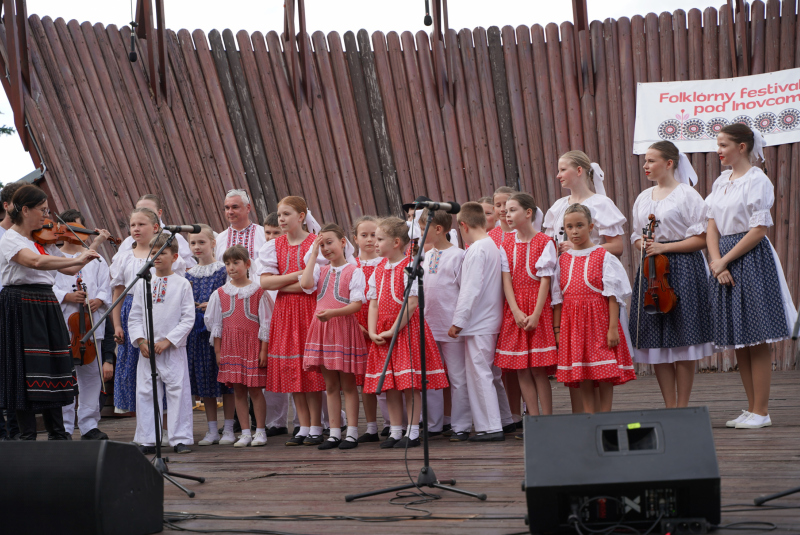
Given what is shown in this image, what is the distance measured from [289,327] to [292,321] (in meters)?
0.05

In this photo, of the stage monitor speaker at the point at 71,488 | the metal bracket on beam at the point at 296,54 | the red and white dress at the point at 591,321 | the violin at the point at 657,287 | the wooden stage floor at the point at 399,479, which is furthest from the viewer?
the metal bracket on beam at the point at 296,54

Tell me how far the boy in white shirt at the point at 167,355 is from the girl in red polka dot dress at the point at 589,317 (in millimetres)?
2552

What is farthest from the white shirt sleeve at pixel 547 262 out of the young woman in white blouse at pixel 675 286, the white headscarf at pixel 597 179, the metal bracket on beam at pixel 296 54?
the metal bracket on beam at pixel 296 54

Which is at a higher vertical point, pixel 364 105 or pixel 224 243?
pixel 364 105

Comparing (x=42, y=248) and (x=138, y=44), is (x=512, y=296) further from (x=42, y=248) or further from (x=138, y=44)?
(x=138, y=44)

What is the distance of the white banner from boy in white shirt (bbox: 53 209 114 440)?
203 inches

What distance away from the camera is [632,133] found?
7.96m

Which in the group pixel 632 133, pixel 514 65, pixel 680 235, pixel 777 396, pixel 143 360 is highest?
pixel 514 65

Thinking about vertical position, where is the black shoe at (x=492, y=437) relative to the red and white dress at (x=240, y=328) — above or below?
below

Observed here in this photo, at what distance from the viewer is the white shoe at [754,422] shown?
468cm

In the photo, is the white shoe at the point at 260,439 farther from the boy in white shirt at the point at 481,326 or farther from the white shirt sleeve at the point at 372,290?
the boy in white shirt at the point at 481,326

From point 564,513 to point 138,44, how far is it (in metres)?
7.24

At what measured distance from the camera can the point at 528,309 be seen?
4.95 m

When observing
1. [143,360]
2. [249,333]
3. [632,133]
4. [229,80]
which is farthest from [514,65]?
[143,360]
